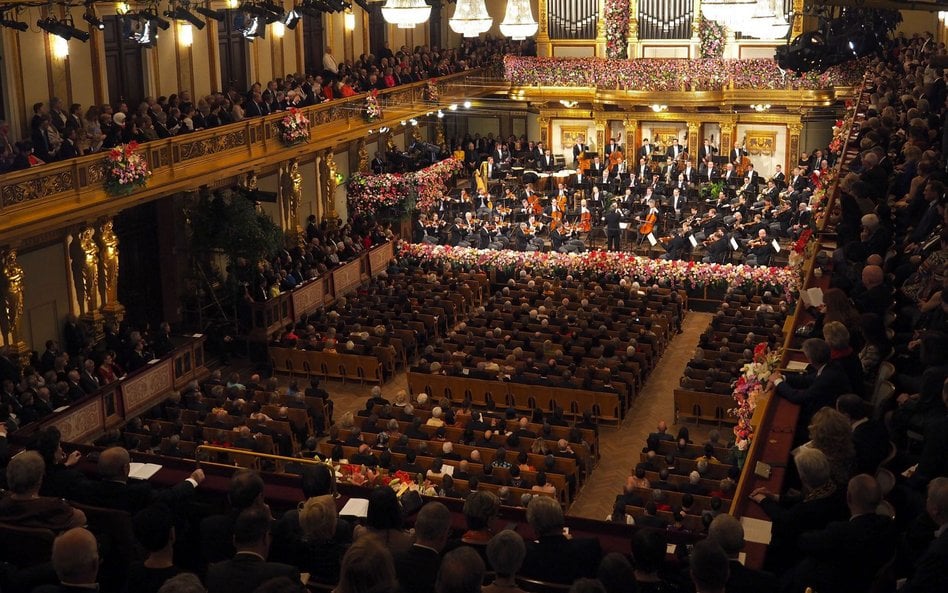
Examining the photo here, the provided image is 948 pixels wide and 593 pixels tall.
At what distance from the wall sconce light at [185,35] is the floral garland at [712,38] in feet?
56.2

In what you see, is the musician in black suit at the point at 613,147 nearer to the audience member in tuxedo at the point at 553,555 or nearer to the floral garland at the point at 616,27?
the floral garland at the point at 616,27

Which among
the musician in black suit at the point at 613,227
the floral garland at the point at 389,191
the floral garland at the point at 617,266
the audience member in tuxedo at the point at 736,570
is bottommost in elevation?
the floral garland at the point at 617,266

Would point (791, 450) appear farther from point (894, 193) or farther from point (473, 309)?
point (473, 309)

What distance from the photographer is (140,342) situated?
1883 cm

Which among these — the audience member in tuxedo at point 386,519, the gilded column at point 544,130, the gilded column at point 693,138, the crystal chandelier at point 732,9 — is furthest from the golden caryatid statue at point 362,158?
the audience member in tuxedo at point 386,519

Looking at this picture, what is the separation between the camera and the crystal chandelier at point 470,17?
15.9m

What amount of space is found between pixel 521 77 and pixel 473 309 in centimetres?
1313

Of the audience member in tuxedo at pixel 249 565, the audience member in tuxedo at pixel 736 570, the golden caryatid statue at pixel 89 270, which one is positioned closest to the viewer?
the audience member in tuxedo at pixel 249 565

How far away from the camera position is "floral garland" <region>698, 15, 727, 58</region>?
1345 inches

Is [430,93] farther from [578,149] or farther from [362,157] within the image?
[578,149]

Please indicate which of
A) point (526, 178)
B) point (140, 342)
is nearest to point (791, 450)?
point (140, 342)

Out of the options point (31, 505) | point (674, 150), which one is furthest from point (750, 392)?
point (674, 150)

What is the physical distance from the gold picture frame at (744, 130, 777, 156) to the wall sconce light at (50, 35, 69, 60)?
845 inches

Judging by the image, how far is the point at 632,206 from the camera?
28203mm
